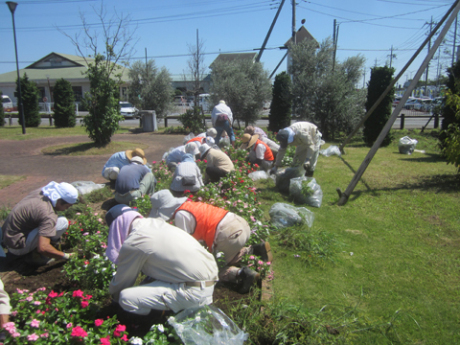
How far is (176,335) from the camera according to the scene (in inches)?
94.5

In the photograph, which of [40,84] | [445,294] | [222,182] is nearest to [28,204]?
[222,182]

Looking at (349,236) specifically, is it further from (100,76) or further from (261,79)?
(261,79)

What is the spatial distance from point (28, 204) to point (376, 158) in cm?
954

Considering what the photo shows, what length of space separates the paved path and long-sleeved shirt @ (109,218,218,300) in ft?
14.9

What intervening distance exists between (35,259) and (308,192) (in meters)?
4.29

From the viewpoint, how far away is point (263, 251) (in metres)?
4.11

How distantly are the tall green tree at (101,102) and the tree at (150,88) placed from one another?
9.65 metres

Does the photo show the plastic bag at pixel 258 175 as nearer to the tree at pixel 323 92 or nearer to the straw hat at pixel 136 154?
the straw hat at pixel 136 154

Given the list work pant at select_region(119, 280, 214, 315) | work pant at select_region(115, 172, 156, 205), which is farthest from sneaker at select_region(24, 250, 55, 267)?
work pant at select_region(119, 280, 214, 315)

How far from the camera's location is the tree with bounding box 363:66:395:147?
1269 centimetres

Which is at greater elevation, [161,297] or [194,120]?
[194,120]

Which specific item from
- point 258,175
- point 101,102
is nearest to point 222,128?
point 258,175

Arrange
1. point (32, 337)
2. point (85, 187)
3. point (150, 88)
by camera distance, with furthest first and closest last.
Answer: point (150, 88) < point (85, 187) < point (32, 337)

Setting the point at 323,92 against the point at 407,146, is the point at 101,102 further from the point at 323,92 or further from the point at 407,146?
the point at 407,146
